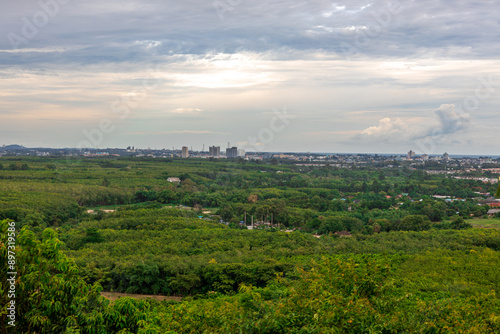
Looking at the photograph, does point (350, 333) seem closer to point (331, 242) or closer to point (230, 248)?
point (230, 248)

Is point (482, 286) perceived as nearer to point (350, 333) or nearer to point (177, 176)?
point (350, 333)

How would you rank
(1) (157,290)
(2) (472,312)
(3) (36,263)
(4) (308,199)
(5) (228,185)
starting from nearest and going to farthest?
(3) (36,263)
(2) (472,312)
(1) (157,290)
(4) (308,199)
(5) (228,185)

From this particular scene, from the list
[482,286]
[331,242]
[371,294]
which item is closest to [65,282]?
[371,294]

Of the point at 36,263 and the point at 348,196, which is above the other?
the point at 36,263

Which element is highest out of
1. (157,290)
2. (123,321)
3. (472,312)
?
(123,321)

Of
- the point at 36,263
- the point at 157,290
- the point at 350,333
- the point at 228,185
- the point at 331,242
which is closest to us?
the point at 36,263

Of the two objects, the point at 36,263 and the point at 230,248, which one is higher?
the point at 36,263

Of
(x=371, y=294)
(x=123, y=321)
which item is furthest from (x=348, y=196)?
(x=123, y=321)

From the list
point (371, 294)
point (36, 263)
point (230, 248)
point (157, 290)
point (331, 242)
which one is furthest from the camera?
point (331, 242)

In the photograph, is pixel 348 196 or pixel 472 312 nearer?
pixel 472 312
